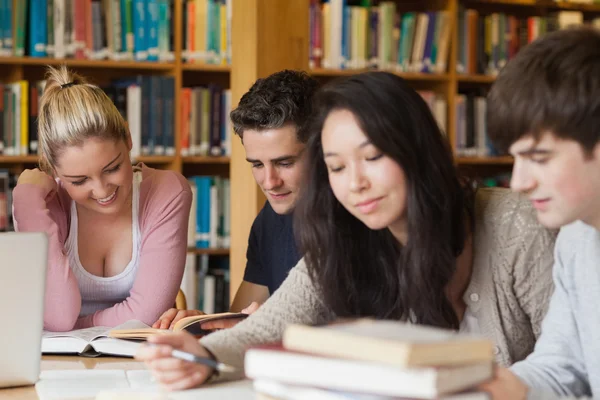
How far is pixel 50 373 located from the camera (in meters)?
1.47

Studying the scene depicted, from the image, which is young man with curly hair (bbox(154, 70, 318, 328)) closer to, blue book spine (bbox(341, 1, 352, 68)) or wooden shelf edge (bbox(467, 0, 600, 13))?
blue book spine (bbox(341, 1, 352, 68))

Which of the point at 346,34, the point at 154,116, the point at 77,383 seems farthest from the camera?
the point at 346,34

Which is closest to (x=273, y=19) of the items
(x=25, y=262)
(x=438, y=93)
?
(x=438, y=93)

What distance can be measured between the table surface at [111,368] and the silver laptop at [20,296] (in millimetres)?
39

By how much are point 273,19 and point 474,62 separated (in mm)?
1531

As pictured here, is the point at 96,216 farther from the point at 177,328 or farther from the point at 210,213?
the point at 210,213

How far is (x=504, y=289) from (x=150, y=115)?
94.9 inches

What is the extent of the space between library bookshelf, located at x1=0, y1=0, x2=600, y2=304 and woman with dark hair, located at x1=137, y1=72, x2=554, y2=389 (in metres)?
0.18

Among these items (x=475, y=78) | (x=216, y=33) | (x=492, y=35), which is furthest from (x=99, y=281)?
(x=492, y=35)

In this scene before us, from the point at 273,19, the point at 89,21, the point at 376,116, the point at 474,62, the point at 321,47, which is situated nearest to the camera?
the point at 376,116

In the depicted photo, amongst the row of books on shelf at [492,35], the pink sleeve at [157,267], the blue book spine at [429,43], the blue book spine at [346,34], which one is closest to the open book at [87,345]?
the pink sleeve at [157,267]

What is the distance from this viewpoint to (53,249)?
2.05m

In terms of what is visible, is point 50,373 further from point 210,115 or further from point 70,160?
point 210,115

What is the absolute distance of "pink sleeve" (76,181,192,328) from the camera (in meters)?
2.04
